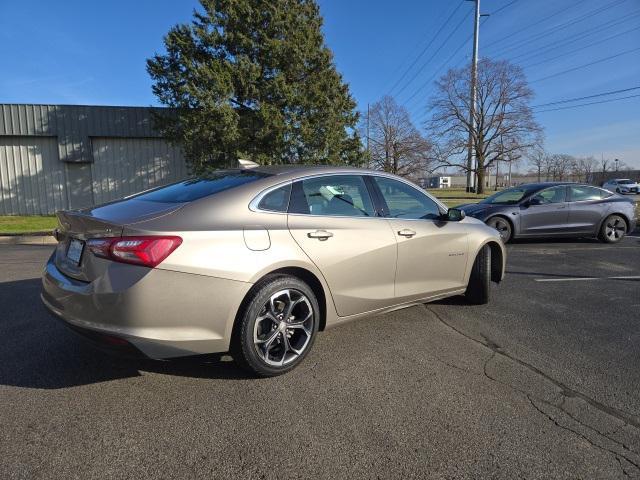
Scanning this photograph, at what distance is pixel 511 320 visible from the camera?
449cm

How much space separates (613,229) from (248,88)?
43.1 ft

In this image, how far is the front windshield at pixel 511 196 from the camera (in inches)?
392

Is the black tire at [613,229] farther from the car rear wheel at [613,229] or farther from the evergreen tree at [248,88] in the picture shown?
the evergreen tree at [248,88]

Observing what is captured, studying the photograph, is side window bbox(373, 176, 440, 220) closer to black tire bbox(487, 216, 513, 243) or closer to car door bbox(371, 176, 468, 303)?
car door bbox(371, 176, 468, 303)

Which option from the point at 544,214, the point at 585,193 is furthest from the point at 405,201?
the point at 585,193

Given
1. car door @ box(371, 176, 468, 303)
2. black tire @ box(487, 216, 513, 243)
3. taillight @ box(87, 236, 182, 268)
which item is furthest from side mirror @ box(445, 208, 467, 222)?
black tire @ box(487, 216, 513, 243)

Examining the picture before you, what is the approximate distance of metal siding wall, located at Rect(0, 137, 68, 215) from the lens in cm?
1777

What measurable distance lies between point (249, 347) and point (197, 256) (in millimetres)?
741

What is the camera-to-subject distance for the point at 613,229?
1008 centimetres

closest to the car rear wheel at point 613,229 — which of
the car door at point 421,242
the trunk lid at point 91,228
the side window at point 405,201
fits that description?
the car door at point 421,242

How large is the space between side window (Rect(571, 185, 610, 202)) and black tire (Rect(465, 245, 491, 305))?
6538mm

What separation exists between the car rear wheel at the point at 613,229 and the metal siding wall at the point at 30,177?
19.5 m

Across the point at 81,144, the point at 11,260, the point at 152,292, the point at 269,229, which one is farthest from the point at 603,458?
the point at 81,144

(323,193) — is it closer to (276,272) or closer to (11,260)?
(276,272)
